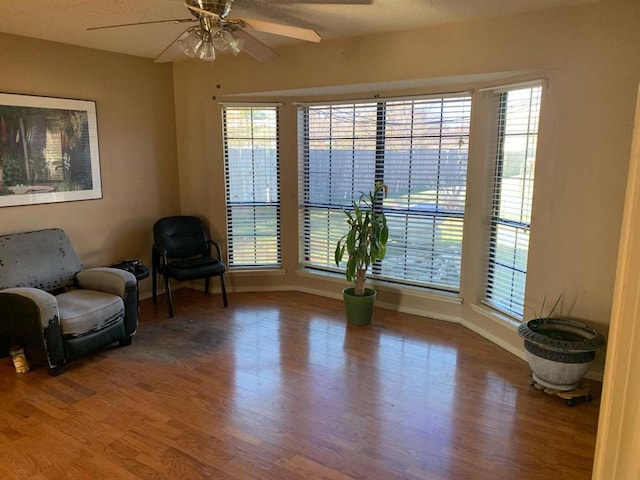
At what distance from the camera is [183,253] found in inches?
187

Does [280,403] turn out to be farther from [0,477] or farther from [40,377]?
[40,377]

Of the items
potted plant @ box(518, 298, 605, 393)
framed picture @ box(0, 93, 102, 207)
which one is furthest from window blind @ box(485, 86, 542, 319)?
framed picture @ box(0, 93, 102, 207)

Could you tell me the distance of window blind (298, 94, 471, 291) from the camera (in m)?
4.10

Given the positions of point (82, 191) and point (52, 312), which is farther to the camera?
point (82, 191)

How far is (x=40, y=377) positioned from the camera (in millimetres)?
3227

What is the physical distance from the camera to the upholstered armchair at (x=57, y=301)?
316cm

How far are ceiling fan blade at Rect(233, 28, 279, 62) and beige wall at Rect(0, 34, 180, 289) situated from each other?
2.06 m

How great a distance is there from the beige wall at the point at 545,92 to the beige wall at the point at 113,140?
77 centimetres

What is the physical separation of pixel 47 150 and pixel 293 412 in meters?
3.05

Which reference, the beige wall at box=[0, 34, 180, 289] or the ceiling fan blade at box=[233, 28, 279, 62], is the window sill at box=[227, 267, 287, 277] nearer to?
the beige wall at box=[0, 34, 180, 289]

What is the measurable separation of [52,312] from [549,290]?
3.43 metres

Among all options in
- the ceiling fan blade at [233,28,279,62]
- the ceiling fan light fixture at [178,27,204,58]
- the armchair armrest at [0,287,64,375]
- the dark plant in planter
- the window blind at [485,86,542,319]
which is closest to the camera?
the ceiling fan light fixture at [178,27,204,58]

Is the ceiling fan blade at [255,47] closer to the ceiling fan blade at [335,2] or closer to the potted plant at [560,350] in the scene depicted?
the ceiling fan blade at [335,2]

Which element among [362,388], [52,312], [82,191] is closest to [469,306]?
[362,388]
